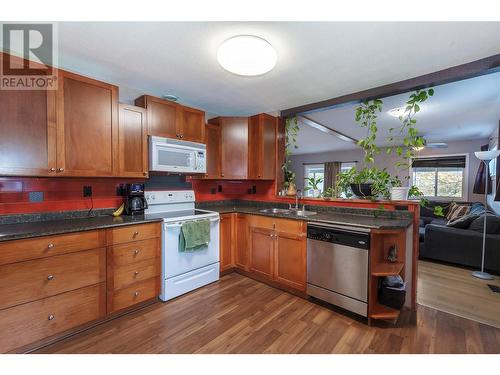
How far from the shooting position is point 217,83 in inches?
94.7

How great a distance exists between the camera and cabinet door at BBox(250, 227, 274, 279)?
2.69m

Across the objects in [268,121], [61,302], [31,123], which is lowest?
[61,302]

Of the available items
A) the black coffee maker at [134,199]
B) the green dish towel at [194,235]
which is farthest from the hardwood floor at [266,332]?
the black coffee maker at [134,199]

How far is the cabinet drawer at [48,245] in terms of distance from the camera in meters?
1.50

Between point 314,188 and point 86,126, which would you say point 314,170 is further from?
point 86,126

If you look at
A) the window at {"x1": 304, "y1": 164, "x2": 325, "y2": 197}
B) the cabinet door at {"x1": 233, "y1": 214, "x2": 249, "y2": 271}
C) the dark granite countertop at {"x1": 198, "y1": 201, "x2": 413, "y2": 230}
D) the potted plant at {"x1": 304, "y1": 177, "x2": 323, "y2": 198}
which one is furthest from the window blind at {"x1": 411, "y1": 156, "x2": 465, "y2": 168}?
the cabinet door at {"x1": 233, "y1": 214, "x2": 249, "y2": 271}

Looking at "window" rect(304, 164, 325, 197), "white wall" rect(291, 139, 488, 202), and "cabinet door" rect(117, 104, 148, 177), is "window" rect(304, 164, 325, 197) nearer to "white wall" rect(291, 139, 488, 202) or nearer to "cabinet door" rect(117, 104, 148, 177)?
"white wall" rect(291, 139, 488, 202)

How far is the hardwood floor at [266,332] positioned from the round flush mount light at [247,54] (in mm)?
2093

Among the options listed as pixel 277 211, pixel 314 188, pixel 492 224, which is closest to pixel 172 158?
pixel 277 211
